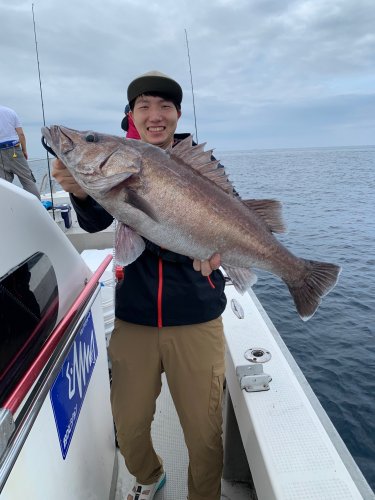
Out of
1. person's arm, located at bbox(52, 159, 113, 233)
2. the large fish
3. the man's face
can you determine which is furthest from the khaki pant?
the man's face

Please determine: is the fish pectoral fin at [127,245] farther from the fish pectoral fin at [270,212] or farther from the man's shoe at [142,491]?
the man's shoe at [142,491]

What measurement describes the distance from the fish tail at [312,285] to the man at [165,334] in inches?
20.8

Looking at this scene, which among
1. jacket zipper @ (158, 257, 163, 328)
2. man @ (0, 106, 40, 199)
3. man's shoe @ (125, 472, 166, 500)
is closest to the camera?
jacket zipper @ (158, 257, 163, 328)

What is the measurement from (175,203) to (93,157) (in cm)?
55

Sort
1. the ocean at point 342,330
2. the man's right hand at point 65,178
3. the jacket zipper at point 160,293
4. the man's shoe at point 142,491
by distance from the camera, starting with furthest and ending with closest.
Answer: the ocean at point 342,330, the man's shoe at point 142,491, the jacket zipper at point 160,293, the man's right hand at point 65,178

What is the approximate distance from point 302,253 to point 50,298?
11435 mm

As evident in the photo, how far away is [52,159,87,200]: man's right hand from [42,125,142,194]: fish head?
0.07 metres

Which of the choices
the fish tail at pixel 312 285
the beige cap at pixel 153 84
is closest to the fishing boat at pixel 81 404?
the fish tail at pixel 312 285

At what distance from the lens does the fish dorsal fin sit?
2.37 m

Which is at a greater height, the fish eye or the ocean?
the fish eye

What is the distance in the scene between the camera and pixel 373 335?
7371 millimetres

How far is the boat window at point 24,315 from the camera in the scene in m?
1.59

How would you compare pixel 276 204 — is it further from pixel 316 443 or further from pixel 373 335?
pixel 373 335

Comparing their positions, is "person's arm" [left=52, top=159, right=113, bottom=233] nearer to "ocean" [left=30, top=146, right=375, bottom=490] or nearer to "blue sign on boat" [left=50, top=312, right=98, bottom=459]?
"blue sign on boat" [left=50, top=312, right=98, bottom=459]
